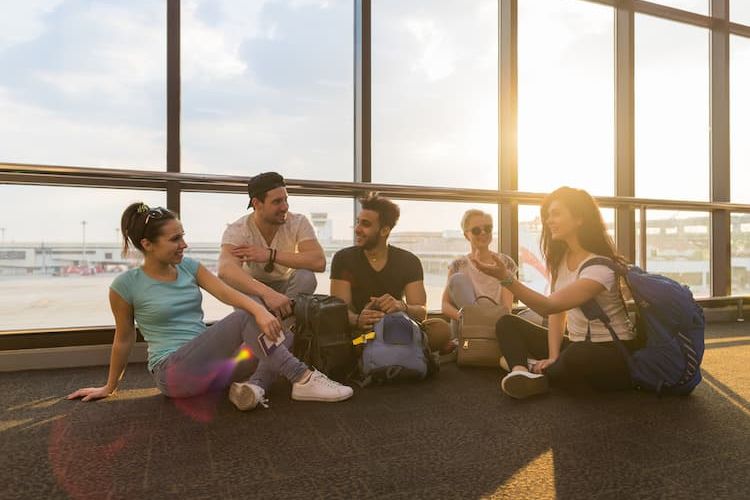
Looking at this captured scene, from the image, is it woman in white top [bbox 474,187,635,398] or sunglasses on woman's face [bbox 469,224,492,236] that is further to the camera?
sunglasses on woman's face [bbox 469,224,492,236]

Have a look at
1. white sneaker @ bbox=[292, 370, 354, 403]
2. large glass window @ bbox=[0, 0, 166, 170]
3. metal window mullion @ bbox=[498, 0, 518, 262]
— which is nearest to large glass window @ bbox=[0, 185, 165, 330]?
large glass window @ bbox=[0, 0, 166, 170]

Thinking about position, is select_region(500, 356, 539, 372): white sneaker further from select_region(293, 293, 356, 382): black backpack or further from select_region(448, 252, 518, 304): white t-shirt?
select_region(293, 293, 356, 382): black backpack

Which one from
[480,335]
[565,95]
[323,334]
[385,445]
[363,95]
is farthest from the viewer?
[565,95]

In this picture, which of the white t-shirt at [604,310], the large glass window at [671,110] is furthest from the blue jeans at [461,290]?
the large glass window at [671,110]

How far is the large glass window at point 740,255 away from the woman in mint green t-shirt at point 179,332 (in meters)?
4.43

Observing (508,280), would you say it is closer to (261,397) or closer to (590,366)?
(590,366)

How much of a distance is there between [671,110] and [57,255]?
16.4 ft

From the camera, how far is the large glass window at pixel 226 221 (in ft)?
9.06

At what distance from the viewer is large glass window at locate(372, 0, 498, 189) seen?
349cm

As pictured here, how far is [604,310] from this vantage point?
206 cm

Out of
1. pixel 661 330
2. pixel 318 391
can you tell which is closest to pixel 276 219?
pixel 318 391

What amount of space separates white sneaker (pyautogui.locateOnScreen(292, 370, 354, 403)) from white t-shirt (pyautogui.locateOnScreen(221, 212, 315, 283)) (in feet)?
2.37

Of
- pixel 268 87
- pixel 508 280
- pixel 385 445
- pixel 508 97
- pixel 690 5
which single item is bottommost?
pixel 385 445

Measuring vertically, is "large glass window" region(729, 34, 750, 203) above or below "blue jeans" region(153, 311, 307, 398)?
above
